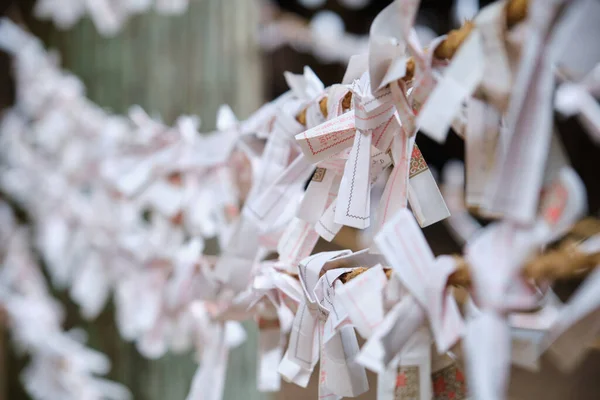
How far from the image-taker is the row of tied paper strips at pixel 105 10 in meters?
0.75

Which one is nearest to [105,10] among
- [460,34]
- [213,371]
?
[213,371]

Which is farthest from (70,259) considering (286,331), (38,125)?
(286,331)

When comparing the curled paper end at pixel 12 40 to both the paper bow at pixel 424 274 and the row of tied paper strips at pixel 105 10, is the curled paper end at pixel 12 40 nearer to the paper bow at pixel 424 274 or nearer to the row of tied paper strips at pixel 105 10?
the row of tied paper strips at pixel 105 10

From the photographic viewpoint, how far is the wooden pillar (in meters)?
0.81

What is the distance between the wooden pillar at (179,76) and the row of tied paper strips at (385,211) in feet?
1.06

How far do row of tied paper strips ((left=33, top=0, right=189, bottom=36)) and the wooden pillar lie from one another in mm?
17

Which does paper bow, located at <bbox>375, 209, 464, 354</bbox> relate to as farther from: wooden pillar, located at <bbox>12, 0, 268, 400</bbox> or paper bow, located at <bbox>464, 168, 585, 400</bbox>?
wooden pillar, located at <bbox>12, 0, 268, 400</bbox>

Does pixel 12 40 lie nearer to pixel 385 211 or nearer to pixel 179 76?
pixel 179 76

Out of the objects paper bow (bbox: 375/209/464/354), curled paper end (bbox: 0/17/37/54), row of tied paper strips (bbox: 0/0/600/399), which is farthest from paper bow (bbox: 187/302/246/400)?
curled paper end (bbox: 0/17/37/54)

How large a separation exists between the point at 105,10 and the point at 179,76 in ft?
0.44

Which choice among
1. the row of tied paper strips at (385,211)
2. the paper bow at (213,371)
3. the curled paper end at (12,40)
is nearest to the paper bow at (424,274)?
the row of tied paper strips at (385,211)

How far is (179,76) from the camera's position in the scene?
2.76ft

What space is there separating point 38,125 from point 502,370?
0.71 m

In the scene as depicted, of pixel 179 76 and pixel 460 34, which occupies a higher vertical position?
pixel 179 76
